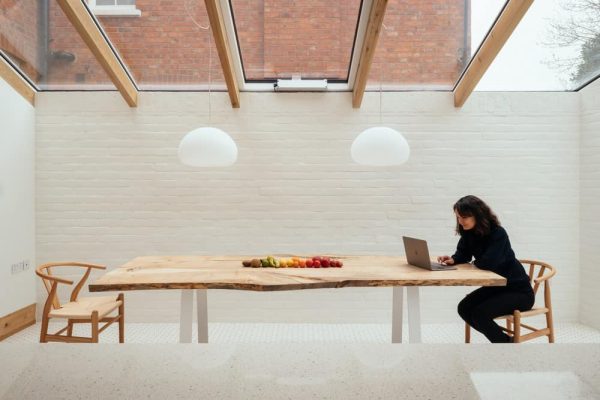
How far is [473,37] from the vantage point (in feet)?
12.8

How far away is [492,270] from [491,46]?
68.0 inches

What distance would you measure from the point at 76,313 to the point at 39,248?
70.2 inches

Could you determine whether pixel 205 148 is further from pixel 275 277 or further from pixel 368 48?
pixel 368 48

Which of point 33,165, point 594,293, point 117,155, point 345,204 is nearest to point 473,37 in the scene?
point 345,204

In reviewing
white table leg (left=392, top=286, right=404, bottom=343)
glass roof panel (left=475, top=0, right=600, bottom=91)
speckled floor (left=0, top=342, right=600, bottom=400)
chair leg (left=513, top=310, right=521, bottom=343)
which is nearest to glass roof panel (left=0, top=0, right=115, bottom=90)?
white table leg (left=392, top=286, right=404, bottom=343)

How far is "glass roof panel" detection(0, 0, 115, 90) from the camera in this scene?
3725 millimetres

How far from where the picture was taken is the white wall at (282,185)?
4.60 meters

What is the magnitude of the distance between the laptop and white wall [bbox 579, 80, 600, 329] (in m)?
1.92

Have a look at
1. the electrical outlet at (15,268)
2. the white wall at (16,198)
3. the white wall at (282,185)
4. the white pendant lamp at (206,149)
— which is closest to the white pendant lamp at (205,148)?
the white pendant lamp at (206,149)

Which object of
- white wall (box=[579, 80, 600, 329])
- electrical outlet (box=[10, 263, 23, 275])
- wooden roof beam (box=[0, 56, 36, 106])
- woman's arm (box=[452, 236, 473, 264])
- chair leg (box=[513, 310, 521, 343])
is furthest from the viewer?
white wall (box=[579, 80, 600, 329])

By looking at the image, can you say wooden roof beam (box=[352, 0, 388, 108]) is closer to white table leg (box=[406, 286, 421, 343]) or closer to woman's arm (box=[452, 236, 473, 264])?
woman's arm (box=[452, 236, 473, 264])

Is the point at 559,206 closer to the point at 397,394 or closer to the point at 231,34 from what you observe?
the point at 231,34

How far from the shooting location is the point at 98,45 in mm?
3730

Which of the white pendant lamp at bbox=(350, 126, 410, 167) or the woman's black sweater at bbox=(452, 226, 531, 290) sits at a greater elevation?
the white pendant lamp at bbox=(350, 126, 410, 167)
